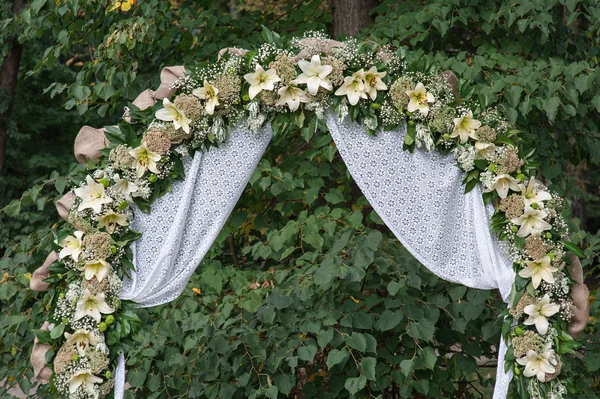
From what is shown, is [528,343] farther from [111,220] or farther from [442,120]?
[111,220]

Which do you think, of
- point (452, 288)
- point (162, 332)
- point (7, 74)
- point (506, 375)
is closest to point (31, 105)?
point (7, 74)

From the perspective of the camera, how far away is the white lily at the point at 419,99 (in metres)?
3.10

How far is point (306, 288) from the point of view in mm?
3525

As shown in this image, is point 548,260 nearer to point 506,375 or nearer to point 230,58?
point 506,375

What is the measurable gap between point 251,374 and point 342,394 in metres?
0.45

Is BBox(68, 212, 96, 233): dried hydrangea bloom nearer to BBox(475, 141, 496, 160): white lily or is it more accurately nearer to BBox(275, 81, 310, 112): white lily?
BBox(275, 81, 310, 112): white lily

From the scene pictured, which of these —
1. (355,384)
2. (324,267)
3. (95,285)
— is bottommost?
(355,384)

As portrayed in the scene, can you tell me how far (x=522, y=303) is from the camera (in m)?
3.06

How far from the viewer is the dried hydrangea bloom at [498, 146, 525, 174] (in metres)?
3.08

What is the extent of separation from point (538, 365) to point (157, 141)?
1.59m

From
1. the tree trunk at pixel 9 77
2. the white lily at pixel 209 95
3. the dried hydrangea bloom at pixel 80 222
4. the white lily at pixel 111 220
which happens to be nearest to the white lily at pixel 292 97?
the white lily at pixel 209 95

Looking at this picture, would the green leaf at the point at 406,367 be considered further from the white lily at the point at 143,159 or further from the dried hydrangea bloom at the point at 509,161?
→ the white lily at the point at 143,159

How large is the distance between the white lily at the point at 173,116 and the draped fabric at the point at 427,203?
544 millimetres

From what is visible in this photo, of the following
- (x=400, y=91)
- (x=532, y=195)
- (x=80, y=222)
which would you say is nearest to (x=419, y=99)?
(x=400, y=91)
